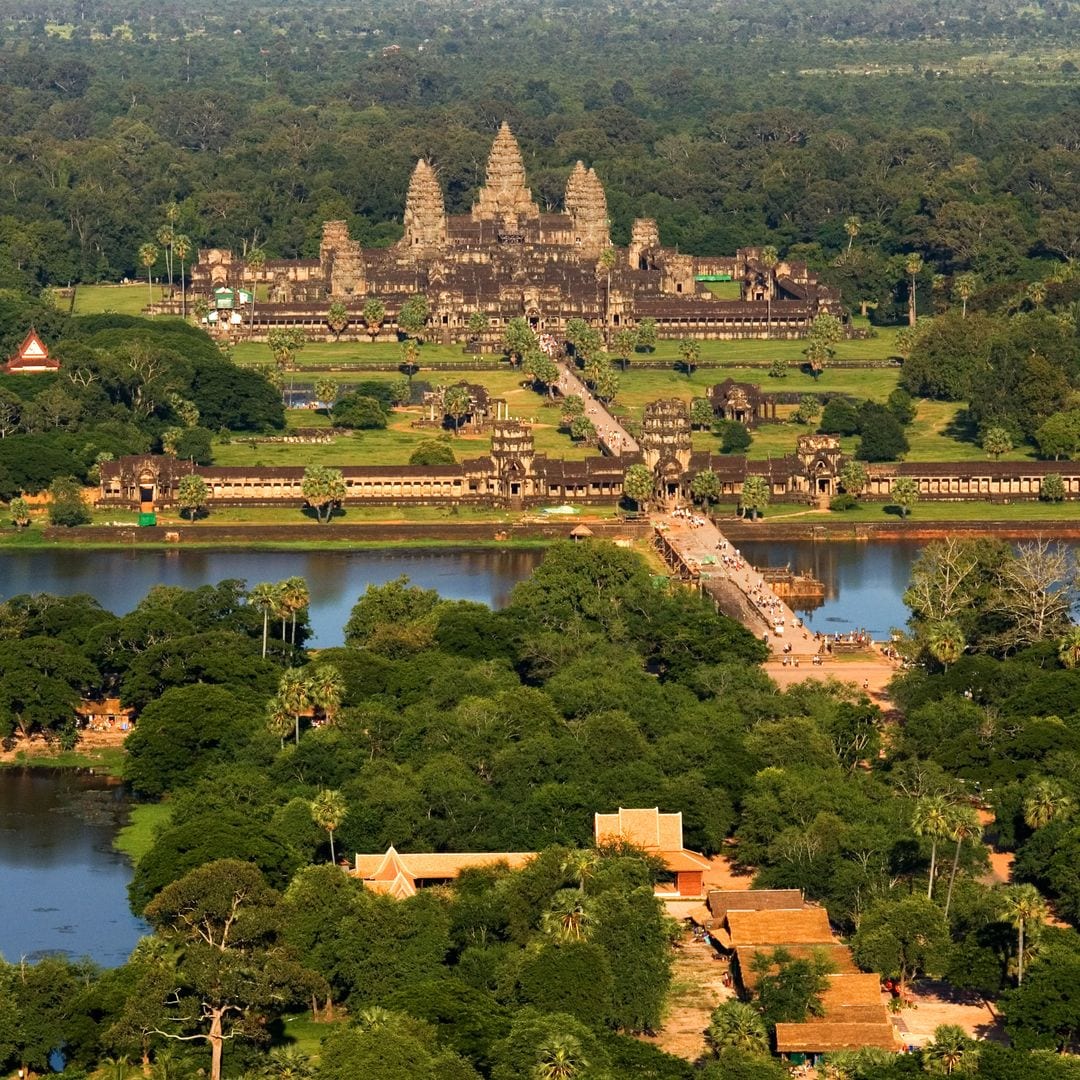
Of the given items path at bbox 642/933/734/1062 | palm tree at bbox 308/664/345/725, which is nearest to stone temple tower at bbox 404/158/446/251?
palm tree at bbox 308/664/345/725

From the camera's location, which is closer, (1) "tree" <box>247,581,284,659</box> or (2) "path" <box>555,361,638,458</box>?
(1) "tree" <box>247,581,284,659</box>

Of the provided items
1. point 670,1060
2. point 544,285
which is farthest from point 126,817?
point 544,285

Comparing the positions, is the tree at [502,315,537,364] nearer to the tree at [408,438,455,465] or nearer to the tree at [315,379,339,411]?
the tree at [315,379,339,411]

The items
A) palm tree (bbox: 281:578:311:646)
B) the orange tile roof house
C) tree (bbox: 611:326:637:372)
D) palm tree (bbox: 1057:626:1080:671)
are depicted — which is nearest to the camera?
the orange tile roof house

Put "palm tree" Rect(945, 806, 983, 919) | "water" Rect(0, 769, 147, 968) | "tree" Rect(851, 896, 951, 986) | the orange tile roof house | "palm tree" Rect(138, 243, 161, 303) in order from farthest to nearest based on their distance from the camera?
"palm tree" Rect(138, 243, 161, 303) → the orange tile roof house → "water" Rect(0, 769, 147, 968) → "palm tree" Rect(945, 806, 983, 919) → "tree" Rect(851, 896, 951, 986)

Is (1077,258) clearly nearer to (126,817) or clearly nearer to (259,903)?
(126,817)
